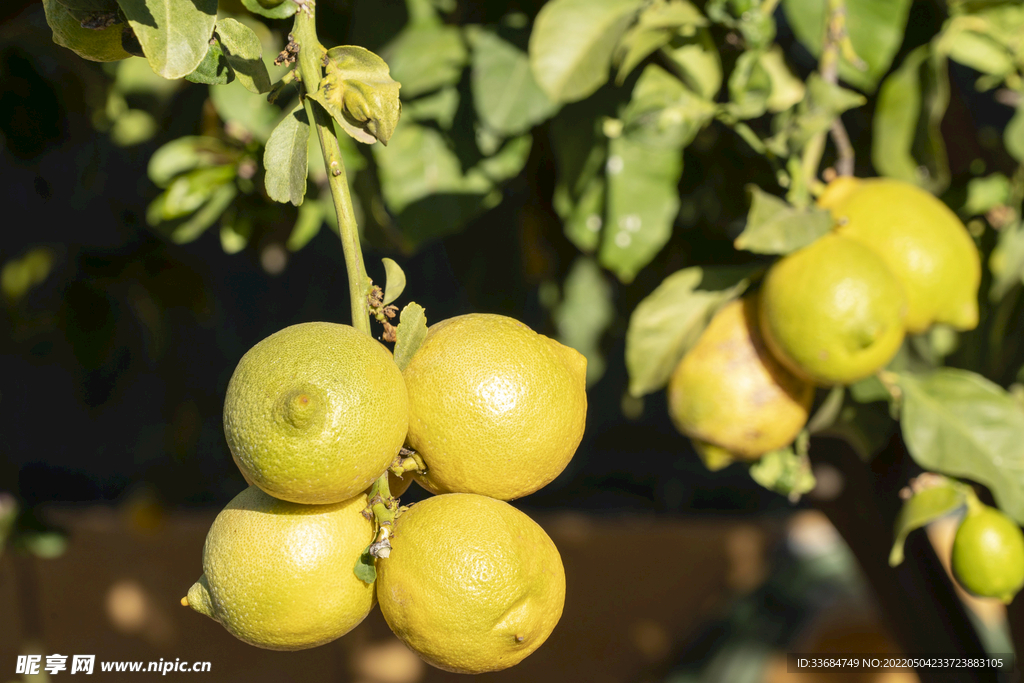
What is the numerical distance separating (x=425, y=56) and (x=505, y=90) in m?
0.09

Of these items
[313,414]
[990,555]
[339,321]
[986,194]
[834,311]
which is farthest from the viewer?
[339,321]

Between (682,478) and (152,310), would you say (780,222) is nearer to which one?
(152,310)

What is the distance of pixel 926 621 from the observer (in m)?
0.96

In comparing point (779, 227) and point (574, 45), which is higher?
point (574, 45)

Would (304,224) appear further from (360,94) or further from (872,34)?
(872,34)

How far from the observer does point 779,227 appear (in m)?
0.60

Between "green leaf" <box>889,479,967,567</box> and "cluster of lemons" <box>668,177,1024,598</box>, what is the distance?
2 cm

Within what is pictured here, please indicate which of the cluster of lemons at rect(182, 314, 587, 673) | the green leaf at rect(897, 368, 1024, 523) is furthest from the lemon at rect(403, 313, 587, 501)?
the green leaf at rect(897, 368, 1024, 523)

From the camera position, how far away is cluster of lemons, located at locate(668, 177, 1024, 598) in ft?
1.87

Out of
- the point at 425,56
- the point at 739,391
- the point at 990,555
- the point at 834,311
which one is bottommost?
the point at 990,555

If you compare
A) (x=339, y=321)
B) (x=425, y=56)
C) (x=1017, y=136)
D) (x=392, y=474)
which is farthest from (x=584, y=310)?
(x=339, y=321)

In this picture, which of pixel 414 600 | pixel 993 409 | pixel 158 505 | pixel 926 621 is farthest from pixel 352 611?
pixel 158 505

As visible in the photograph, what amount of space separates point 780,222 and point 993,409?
0.96 feet

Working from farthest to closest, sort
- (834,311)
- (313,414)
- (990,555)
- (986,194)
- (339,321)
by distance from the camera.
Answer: (339,321) < (986,194) < (990,555) < (834,311) < (313,414)
